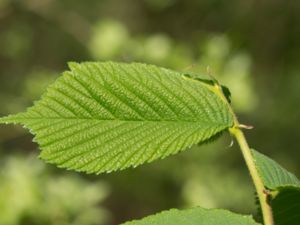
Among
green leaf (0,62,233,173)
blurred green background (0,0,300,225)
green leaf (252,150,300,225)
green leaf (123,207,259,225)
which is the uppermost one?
blurred green background (0,0,300,225)

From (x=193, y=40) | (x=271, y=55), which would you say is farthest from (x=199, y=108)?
(x=271, y=55)

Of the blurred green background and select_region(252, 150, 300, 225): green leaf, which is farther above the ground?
the blurred green background

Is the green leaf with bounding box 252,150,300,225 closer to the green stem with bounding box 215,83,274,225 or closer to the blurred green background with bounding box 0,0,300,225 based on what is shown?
the green stem with bounding box 215,83,274,225

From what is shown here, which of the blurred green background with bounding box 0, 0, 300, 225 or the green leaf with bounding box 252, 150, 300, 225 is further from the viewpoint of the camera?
the blurred green background with bounding box 0, 0, 300, 225

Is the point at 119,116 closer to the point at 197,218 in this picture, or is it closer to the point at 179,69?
the point at 197,218

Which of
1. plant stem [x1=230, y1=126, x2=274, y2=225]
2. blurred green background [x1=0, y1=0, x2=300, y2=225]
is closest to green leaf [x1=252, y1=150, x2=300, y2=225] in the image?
plant stem [x1=230, y1=126, x2=274, y2=225]

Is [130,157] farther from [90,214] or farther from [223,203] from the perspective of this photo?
[223,203]
